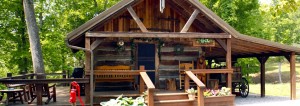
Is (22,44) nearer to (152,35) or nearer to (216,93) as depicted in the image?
(152,35)

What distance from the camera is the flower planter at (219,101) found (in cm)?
1009

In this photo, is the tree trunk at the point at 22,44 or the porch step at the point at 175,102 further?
the tree trunk at the point at 22,44

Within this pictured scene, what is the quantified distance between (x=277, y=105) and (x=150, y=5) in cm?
708

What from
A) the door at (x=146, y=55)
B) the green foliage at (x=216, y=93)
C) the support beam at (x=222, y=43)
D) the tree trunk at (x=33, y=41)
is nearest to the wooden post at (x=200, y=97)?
the green foliage at (x=216, y=93)

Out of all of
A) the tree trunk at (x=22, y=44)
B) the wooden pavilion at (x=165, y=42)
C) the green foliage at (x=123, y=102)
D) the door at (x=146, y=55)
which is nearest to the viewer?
the green foliage at (x=123, y=102)

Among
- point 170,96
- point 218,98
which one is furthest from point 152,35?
point 218,98

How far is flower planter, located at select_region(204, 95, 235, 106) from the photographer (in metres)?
10.1

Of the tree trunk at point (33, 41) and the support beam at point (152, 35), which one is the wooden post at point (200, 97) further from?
the tree trunk at point (33, 41)

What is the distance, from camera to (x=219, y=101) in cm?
1047

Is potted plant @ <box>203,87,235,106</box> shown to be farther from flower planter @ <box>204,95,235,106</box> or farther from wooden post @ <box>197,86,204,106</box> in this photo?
wooden post @ <box>197,86,204,106</box>

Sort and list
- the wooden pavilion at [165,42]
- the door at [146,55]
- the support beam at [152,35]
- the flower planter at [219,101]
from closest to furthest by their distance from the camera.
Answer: the flower planter at [219,101] < the support beam at [152,35] < the wooden pavilion at [165,42] < the door at [146,55]

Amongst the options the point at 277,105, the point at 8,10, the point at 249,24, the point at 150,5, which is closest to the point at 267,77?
the point at 249,24

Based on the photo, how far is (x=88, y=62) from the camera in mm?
10227

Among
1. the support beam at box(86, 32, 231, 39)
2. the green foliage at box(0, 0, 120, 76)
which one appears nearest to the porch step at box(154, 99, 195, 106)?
the support beam at box(86, 32, 231, 39)
